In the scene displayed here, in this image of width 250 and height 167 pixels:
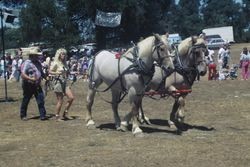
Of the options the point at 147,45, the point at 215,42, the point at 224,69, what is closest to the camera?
the point at 147,45


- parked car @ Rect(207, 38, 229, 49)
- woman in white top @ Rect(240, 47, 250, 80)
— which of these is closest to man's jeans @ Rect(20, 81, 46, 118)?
woman in white top @ Rect(240, 47, 250, 80)

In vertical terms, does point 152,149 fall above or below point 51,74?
below

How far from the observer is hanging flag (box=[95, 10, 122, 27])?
5238 cm

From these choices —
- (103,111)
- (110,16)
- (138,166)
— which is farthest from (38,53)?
(110,16)

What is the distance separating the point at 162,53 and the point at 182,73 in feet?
4.27

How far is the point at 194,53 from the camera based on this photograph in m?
12.4

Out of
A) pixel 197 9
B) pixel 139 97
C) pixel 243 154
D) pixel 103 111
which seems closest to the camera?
pixel 243 154

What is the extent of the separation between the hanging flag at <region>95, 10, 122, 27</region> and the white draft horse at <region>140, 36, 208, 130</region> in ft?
130

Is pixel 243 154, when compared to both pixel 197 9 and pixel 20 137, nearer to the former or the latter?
pixel 20 137

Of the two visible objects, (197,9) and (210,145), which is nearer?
(210,145)

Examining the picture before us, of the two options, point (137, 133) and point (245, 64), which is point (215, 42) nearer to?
point (245, 64)

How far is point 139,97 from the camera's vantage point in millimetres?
11875

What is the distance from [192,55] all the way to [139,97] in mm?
1585

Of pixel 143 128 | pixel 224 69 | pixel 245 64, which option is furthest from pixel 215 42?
pixel 143 128
